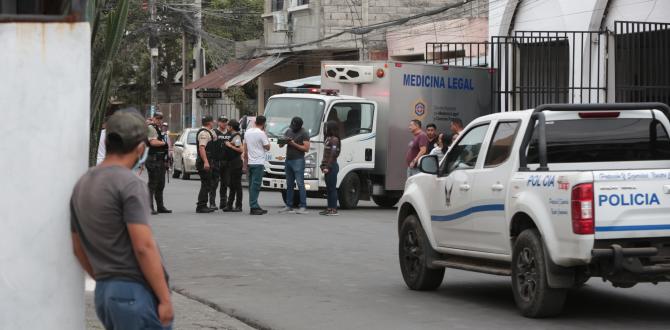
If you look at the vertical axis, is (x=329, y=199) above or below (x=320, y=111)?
below

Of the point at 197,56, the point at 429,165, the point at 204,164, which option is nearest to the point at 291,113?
the point at 204,164

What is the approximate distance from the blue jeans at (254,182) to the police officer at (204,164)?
0.80 m

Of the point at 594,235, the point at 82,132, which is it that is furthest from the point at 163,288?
the point at 594,235

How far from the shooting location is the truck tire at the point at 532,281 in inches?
388

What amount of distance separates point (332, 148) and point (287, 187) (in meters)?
1.10

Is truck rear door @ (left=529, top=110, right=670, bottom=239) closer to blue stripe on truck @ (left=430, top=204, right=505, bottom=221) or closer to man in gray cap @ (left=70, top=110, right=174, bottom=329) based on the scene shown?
blue stripe on truck @ (left=430, top=204, right=505, bottom=221)

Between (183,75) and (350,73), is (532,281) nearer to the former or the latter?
(350,73)

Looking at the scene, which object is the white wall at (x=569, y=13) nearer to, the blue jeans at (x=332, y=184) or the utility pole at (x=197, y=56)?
the blue jeans at (x=332, y=184)

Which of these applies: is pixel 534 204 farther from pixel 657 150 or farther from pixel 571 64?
pixel 571 64

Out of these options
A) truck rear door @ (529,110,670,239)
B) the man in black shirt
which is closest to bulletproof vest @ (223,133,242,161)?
the man in black shirt

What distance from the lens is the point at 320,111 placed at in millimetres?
24125

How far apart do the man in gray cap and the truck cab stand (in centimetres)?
1840

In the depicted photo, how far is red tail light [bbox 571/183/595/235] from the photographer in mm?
9367

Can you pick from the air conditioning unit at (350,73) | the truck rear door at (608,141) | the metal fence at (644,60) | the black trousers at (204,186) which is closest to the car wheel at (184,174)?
the air conditioning unit at (350,73)
